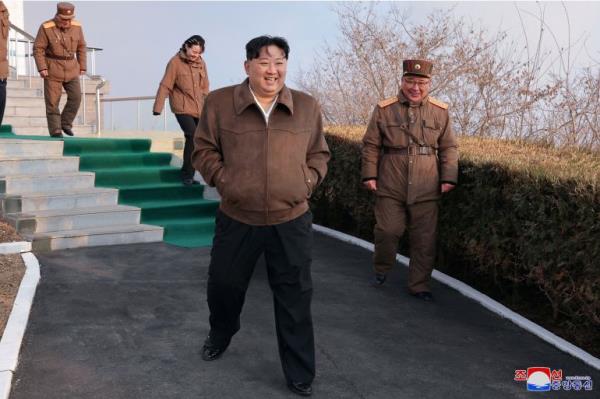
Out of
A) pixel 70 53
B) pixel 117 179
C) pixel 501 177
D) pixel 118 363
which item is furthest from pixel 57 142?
pixel 501 177

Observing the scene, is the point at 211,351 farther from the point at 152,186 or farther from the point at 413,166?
the point at 152,186

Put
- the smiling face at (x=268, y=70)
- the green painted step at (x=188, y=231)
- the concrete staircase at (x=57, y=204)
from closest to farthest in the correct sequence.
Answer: the smiling face at (x=268, y=70) → the concrete staircase at (x=57, y=204) → the green painted step at (x=188, y=231)

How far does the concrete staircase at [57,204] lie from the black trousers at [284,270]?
152 inches

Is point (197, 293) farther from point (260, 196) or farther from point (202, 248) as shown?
point (260, 196)

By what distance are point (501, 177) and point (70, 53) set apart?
703cm

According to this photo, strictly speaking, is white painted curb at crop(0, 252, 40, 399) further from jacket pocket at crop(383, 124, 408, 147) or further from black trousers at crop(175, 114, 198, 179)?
jacket pocket at crop(383, 124, 408, 147)

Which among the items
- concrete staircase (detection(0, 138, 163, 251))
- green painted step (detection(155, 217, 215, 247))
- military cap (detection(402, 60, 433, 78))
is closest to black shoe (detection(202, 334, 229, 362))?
military cap (detection(402, 60, 433, 78))

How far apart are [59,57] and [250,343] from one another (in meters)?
6.89

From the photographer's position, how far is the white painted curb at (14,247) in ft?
22.0

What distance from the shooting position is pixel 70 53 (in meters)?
9.89

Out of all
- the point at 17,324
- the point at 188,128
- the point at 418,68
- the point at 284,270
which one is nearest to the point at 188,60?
the point at 188,128

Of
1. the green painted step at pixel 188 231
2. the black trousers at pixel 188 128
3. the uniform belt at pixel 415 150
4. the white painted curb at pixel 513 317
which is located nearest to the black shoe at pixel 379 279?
the white painted curb at pixel 513 317

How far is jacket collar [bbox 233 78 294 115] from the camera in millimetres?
3746

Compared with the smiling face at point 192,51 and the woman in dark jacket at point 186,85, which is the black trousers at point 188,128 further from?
the smiling face at point 192,51
